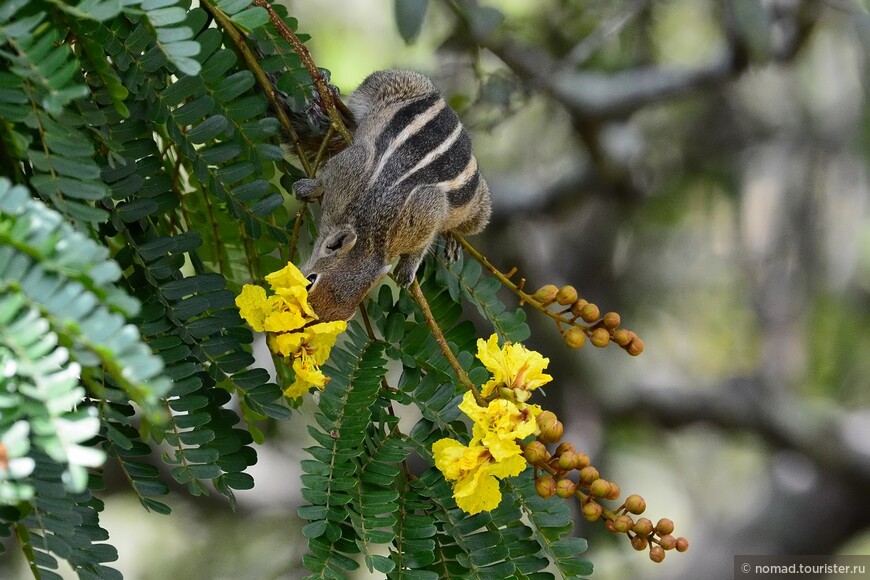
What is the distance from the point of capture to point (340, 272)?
4.54 ft

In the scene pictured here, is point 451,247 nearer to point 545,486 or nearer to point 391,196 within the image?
point 391,196

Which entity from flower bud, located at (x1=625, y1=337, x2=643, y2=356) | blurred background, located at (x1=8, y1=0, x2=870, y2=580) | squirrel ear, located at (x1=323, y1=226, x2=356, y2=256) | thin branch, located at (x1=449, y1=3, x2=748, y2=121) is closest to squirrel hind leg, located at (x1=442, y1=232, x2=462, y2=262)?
squirrel ear, located at (x1=323, y1=226, x2=356, y2=256)

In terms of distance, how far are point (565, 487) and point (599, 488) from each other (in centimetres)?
5

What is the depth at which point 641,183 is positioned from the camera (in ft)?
12.3

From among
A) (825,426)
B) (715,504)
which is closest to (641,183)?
(825,426)

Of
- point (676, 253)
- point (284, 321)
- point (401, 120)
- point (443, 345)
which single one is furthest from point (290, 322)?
point (676, 253)

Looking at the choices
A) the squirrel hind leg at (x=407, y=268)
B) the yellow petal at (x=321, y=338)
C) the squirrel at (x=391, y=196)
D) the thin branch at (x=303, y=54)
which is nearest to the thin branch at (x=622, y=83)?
the squirrel at (x=391, y=196)

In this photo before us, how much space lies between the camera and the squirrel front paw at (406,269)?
1385 mm

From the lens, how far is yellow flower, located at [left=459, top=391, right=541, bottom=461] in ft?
3.14

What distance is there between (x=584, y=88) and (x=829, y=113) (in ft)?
4.56

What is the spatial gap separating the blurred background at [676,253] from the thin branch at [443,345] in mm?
1884

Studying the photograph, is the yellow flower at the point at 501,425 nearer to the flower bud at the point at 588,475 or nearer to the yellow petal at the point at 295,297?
the flower bud at the point at 588,475

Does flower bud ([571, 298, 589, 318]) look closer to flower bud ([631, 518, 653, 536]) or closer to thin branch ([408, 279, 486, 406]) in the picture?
thin branch ([408, 279, 486, 406])

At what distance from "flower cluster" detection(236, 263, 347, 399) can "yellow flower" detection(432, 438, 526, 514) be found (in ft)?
0.57
